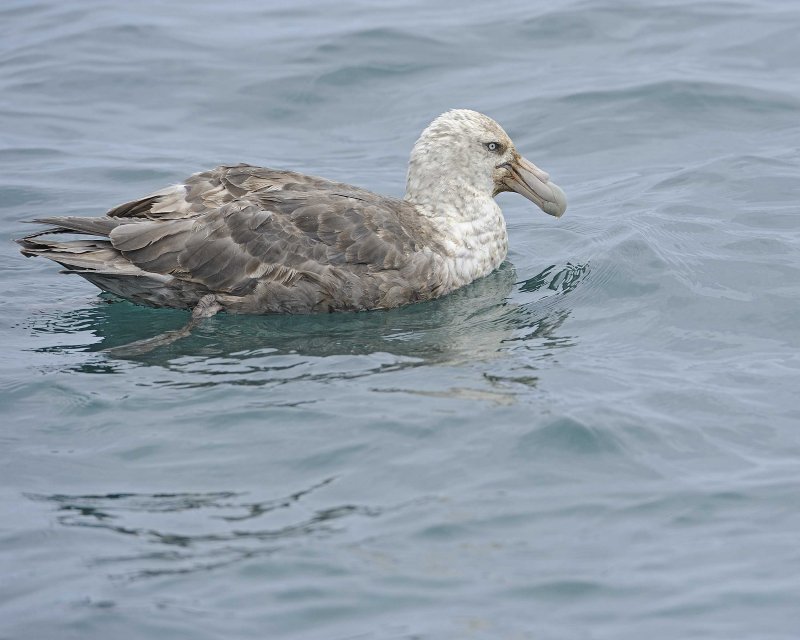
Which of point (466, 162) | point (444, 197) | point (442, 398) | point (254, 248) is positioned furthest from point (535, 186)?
point (442, 398)

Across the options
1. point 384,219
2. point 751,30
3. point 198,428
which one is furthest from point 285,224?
point 751,30

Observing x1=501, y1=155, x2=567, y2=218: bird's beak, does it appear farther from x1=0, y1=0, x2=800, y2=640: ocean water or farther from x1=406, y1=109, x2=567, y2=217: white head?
x1=0, y1=0, x2=800, y2=640: ocean water

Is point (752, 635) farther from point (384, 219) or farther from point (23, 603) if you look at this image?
point (384, 219)

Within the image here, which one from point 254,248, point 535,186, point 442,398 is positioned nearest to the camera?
point 442,398

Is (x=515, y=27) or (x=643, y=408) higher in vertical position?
(x=515, y=27)

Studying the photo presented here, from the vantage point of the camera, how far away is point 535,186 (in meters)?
10.2

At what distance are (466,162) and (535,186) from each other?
565mm

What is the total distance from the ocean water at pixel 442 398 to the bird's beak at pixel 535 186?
18.8 inches

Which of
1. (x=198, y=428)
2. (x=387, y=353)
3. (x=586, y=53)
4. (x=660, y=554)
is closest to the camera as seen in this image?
(x=660, y=554)

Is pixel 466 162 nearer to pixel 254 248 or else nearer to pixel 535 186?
pixel 535 186

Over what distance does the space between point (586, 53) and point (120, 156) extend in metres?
5.31

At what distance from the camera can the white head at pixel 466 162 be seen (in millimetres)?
9977

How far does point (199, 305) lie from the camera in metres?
9.14

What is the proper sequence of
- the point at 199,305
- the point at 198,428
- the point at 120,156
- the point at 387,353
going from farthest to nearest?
the point at 120,156 < the point at 199,305 < the point at 387,353 < the point at 198,428
